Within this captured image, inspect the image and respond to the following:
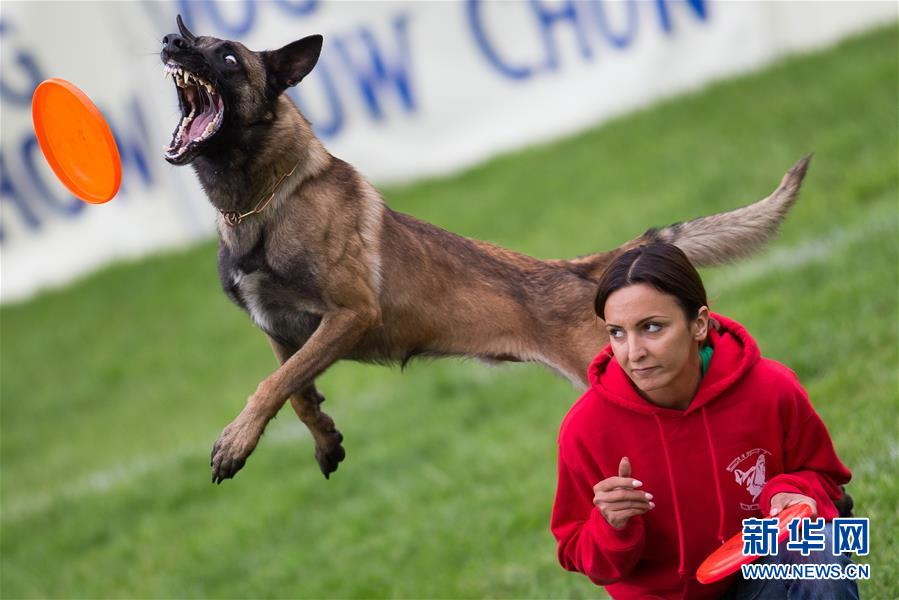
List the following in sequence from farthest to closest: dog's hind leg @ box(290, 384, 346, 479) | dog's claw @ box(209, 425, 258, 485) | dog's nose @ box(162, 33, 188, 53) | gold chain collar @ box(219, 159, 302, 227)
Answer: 1. dog's hind leg @ box(290, 384, 346, 479)
2. gold chain collar @ box(219, 159, 302, 227)
3. dog's nose @ box(162, 33, 188, 53)
4. dog's claw @ box(209, 425, 258, 485)

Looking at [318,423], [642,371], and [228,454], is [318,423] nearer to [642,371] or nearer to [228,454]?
[228,454]

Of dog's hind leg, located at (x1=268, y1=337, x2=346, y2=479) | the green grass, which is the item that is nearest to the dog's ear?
dog's hind leg, located at (x1=268, y1=337, x2=346, y2=479)

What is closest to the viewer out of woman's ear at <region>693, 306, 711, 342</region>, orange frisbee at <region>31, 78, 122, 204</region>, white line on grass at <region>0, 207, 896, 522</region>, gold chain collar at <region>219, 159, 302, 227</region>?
woman's ear at <region>693, 306, 711, 342</region>

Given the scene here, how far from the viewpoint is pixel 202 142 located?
4160 millimetres

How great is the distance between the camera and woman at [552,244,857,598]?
11.4 ft

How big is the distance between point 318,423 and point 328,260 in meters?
0.61

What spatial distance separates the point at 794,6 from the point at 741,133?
1417 mm

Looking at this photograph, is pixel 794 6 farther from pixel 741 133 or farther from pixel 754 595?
pixel 754 595

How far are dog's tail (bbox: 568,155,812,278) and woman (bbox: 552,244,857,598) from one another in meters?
1.07

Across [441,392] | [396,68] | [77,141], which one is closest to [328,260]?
[77,141]

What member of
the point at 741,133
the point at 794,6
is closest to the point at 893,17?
the point at 794,6

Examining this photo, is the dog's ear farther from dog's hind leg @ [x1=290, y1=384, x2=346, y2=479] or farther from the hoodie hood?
the hoodie hood

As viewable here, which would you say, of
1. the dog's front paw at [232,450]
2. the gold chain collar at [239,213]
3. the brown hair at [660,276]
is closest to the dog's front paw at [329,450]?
the dog's front paw at [232,450]

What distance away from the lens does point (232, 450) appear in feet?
13.0
